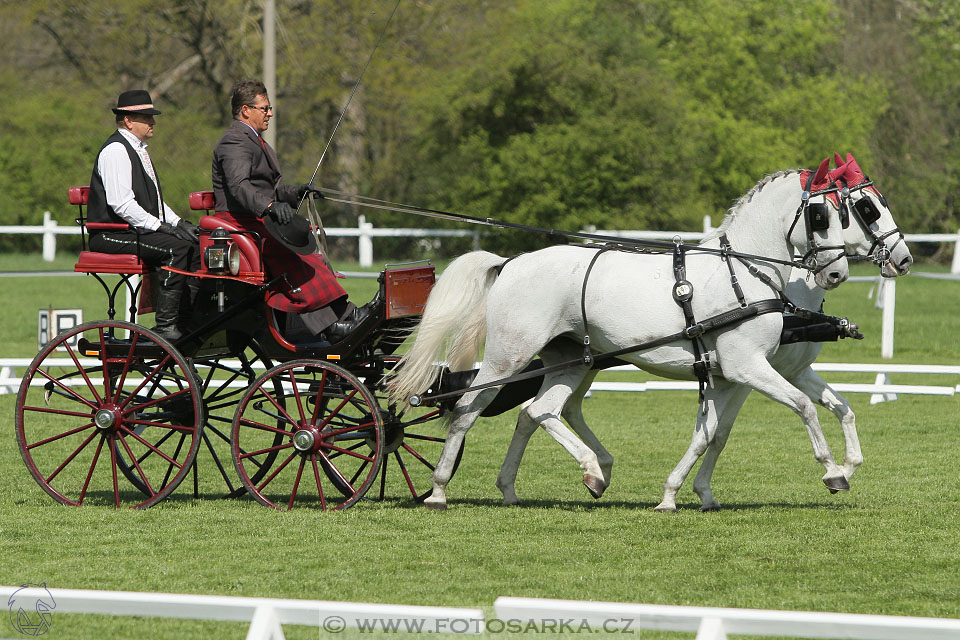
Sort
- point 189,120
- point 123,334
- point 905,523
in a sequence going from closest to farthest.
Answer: point 905,523 → point 123,334 → point 189,120

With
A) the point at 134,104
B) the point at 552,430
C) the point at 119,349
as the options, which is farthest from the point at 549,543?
the point at 134,104

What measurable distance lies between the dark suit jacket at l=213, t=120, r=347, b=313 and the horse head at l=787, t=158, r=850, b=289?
2530 millimetres

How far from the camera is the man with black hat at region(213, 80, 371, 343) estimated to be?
648cm

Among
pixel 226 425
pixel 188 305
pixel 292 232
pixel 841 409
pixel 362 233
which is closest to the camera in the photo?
pixel 292 232

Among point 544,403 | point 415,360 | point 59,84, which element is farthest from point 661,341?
point 59,84

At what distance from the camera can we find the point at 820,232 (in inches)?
256

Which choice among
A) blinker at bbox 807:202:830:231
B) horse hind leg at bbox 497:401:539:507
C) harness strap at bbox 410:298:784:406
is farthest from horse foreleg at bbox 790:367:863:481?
horse hind leg at bbox 497:401:539:507

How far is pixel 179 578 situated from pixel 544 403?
95.2 inches

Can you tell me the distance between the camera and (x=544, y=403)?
6.85 metres

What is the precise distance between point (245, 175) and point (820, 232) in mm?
3040

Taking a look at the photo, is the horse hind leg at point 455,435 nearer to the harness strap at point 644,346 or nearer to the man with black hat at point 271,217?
the harness strap at point 644,346

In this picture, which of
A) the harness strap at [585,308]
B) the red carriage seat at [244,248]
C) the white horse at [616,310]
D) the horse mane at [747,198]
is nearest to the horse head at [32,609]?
the red carriage seat at [244,248]

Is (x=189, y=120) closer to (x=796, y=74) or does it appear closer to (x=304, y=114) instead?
(x=304, y=114)

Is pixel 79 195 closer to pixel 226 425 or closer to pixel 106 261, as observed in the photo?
pixel 106 261
